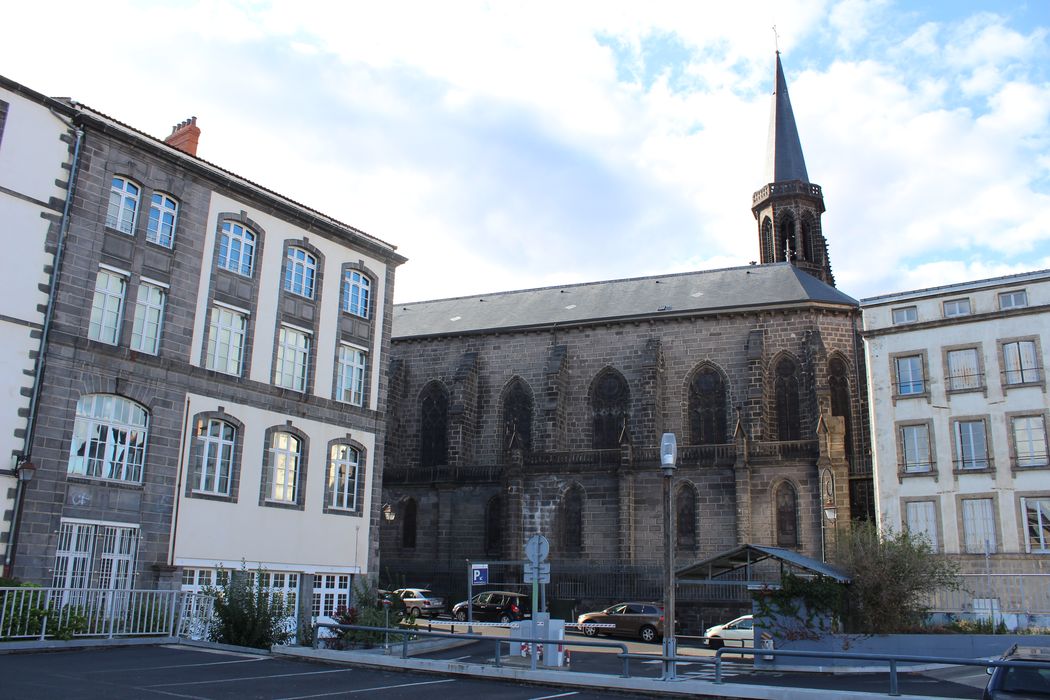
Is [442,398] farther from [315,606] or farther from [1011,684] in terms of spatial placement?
[1011,684]

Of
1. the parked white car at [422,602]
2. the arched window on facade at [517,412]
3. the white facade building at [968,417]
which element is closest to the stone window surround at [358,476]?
the parked white car at [422,602]

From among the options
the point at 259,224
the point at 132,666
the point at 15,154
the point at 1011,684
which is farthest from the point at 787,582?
the point at 15,154

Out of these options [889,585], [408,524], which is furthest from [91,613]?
[408,524]

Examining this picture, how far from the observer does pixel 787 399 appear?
38.8 m

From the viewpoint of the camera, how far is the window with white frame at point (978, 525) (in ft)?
94.6

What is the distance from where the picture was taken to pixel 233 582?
19.5 meters

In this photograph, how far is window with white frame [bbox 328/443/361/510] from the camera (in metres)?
27.2

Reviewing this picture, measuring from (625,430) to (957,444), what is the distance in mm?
13508

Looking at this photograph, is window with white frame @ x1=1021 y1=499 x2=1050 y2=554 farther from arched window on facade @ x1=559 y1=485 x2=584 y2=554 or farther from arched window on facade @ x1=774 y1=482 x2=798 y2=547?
arched window on facade @ x1=559 y1=485 x2=584 y2=554

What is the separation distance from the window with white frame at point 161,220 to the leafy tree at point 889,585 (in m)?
19.3

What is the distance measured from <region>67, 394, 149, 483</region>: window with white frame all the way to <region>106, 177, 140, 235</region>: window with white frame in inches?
168

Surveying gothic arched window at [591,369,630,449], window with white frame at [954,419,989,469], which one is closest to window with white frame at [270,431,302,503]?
gothic arched window at [591,369,630,449]

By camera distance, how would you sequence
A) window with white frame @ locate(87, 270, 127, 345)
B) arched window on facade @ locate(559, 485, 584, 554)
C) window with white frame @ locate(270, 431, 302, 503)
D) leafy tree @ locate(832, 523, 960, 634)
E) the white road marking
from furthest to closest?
arched window on facade @ locate(559, 485, 584, 554) < window with white frame @ locate(270, 431, 302, 503) < leafy tree @ locate(832, 523, 960, 634) < window with white frame @ locate(87, 270, 127, 345) < the white road marking

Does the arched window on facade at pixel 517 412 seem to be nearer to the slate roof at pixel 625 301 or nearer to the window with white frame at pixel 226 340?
the slate roof at pixel 625 301
